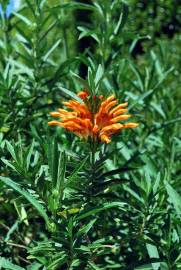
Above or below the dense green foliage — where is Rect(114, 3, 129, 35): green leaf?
above

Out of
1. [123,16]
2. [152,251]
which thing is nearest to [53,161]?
[152,251]

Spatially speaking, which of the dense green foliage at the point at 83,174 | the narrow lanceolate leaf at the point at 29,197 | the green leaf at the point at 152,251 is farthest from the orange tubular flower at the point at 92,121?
the green leaf at the point at 152,251

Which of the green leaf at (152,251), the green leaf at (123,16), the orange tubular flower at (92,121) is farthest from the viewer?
the green leaf at (123,16)

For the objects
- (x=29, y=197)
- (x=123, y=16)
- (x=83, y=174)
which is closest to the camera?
(x=29, y=197)

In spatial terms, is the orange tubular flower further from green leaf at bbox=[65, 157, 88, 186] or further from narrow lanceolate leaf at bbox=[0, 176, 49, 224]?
narrow lanceolate leaf at bbox=[0, 176, 49, 224]

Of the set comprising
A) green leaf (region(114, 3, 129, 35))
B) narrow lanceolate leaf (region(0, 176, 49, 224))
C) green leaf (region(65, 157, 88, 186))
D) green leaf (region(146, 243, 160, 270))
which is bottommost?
green leaf (region(146, 243, 160, 270))

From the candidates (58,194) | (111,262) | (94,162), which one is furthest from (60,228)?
(111,262)

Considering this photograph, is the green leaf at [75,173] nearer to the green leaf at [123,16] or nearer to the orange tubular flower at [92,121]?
the orange tubular flower at [92,121]

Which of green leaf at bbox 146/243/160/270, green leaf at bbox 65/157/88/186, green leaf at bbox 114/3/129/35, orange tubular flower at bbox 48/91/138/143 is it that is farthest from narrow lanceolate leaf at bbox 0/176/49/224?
green leaf at bbox 114/3/129/35

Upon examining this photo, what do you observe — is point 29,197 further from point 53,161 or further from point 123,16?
point 123,16

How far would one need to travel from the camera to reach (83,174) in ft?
5.71

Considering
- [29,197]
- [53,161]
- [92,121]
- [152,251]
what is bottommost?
[152,251]

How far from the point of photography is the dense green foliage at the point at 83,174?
1.65m

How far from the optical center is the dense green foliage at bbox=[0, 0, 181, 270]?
5.40ft
